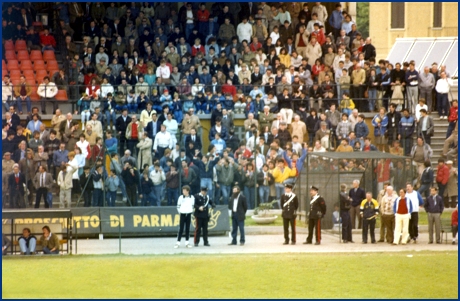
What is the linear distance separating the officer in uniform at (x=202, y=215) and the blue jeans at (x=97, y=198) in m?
3.90

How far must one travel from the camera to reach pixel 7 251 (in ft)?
74.8

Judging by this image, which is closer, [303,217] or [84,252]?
[84,252]

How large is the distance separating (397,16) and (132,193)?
100ft

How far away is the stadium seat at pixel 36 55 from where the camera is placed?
3394 centimetres

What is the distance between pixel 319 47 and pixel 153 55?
240 inches

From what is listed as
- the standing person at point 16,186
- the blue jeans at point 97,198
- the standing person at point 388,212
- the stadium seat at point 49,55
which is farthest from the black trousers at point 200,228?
the stadium seat at point 49,55

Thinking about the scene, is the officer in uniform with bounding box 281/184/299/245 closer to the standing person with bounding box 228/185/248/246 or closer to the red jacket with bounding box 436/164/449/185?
the standing person with bounding box 228/185/248/246

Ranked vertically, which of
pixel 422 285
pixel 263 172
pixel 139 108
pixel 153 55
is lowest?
pixel 422 285

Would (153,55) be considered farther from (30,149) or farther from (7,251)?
(7,251)

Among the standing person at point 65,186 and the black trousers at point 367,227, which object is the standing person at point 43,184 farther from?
the black trousers at point 367,227

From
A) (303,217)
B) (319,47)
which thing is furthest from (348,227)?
(319,47)

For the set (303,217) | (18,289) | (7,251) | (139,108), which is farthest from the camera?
(139,108)

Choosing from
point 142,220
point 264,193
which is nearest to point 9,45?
point 142,220

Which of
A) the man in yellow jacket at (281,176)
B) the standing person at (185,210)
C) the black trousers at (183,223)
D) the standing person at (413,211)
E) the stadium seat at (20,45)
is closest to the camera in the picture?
the standing person at (185,210)
